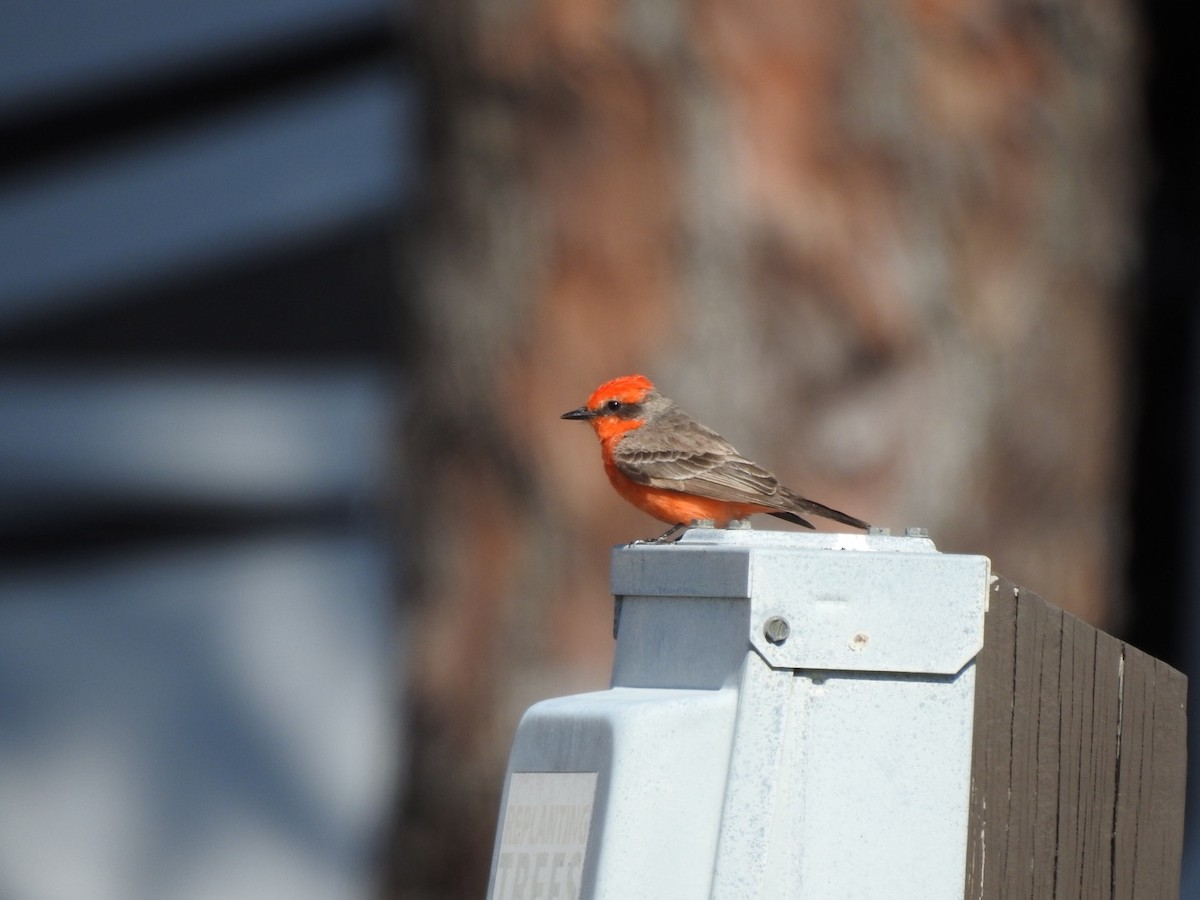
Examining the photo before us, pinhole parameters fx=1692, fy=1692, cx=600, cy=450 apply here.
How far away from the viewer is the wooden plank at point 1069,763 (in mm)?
1801

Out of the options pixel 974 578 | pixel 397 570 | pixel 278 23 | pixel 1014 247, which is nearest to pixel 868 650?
pixel 974 578

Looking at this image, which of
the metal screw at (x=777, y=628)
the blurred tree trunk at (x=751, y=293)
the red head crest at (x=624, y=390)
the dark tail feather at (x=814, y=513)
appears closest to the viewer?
the metal screw at (x=777, y=628)

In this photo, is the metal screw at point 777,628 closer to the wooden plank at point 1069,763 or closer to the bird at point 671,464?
the wooden plank at point 1069,763

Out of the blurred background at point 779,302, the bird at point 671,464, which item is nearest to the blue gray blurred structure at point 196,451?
the blurred background at point 779,302

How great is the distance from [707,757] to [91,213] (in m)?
4.84

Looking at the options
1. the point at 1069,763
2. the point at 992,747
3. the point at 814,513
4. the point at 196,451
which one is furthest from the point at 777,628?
the point at 196,451

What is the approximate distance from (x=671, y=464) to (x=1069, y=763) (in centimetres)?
207

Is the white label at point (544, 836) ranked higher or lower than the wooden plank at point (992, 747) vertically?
lower

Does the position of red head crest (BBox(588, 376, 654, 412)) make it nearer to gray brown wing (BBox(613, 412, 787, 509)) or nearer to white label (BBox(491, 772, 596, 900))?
gray brown wing (BBox(613, 412, 787, 509))

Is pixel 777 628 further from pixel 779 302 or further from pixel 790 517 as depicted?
pixel 779 302

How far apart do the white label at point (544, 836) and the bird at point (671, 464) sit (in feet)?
6.37

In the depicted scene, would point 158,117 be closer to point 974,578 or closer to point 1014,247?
point 1014,247

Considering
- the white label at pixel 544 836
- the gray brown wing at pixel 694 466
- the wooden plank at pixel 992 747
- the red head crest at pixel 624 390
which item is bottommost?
the white label at pixel 544 836

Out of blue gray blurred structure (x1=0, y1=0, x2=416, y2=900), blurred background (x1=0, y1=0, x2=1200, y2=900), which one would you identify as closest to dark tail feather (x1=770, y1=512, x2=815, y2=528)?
blurred background (x1=0, y1=0, x2=1200, y2=900)
